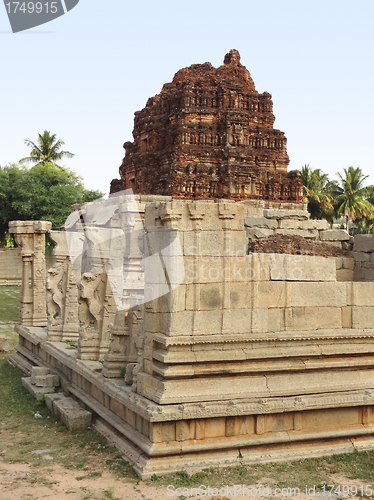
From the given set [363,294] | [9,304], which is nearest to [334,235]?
[363,294]

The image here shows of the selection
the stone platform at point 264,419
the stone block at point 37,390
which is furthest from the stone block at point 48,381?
the stone platform at point 264,419

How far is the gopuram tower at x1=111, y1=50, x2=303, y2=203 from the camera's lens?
1919 cm

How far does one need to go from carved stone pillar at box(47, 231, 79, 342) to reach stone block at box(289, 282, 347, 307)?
6.16 metres

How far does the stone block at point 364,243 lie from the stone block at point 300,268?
294 cm

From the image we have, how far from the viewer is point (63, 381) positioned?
10.1 metres

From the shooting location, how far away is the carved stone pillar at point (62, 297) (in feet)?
38.9

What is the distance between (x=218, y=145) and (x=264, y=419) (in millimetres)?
14305

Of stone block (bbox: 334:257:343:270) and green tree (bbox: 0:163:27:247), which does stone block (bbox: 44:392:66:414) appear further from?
green tree (bbox: 0:163:27:247)

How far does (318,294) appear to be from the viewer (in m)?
7.09

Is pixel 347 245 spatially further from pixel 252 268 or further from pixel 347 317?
pixel 252 268

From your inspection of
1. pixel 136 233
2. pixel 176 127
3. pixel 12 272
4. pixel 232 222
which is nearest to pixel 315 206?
pixel 12 272

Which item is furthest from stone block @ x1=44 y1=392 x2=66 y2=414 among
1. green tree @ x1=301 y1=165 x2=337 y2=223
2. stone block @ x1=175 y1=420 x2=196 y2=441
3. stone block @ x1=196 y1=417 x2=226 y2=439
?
green tree @ x1=301 y1=165 x2=337 y2=223

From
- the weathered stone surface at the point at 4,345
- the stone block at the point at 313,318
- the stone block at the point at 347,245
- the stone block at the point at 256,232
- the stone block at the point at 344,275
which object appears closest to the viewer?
the stone block at the point at 313,318

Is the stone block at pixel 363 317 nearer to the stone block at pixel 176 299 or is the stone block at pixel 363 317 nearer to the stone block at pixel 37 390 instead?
the stone block at pixel 176 299
